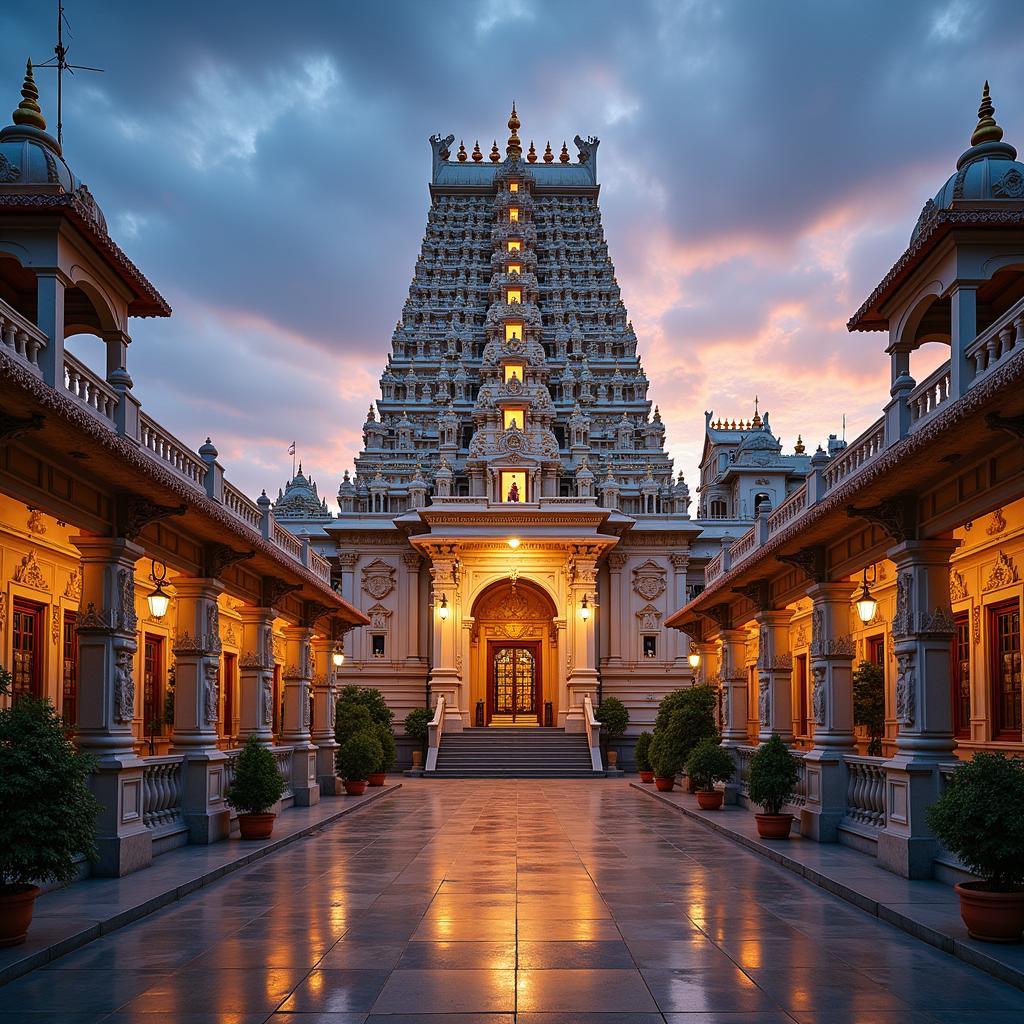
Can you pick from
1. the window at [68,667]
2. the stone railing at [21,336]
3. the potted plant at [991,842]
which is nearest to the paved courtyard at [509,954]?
the potted plant at [991,842]

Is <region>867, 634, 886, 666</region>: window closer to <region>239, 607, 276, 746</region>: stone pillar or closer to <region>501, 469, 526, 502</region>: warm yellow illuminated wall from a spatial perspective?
<region>239, 607, 276, 746</region>: stone pillar

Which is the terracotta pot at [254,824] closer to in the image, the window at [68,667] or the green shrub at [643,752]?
the window at [68,667]

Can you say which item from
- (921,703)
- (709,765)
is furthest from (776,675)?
(921,703)

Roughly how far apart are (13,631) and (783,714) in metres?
12.6

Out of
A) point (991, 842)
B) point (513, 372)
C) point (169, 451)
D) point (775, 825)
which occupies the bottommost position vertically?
point (775, 825)

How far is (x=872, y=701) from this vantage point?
2264 cm

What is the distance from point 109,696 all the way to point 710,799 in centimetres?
1335

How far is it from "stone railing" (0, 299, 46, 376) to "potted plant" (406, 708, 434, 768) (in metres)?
30.6

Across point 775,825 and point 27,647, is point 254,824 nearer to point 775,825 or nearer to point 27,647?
point 27,647

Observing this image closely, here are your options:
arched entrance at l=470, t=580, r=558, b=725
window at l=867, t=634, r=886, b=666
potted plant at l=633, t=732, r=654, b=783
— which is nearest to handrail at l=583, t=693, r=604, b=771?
potted plant at l=633, t=732, r=654, b=783

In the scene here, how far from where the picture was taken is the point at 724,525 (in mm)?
53219

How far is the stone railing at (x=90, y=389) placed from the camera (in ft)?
40.6

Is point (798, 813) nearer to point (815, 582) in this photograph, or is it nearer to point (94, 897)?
point (815, 582)

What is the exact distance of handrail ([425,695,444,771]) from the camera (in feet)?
125
